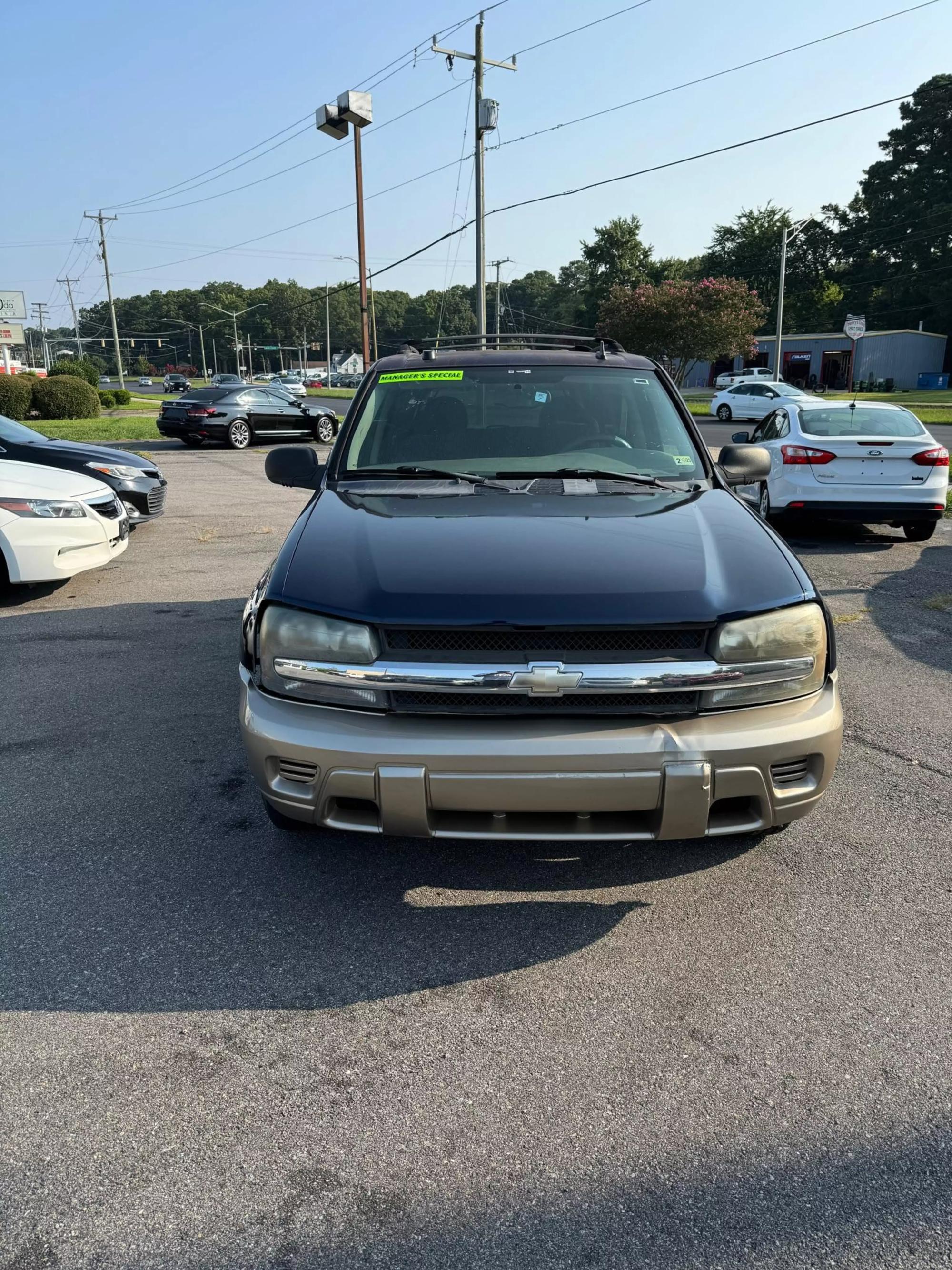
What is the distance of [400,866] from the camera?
3.29 metres

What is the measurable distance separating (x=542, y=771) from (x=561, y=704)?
0.76 ft

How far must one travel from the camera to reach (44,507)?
7.11 meters

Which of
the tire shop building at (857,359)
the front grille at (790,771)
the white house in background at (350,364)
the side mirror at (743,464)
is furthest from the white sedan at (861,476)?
the tire shop building at (857,359)

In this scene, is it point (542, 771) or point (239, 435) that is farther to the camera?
point (239, 435)

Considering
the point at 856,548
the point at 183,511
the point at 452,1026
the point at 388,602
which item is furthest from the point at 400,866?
the point at 183,511

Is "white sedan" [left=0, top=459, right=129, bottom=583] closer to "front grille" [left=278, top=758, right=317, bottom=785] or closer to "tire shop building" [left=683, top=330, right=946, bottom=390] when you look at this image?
"front grille" [left=278, top=758, right=317, bottom=785]

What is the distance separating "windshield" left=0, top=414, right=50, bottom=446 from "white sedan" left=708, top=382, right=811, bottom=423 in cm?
2417

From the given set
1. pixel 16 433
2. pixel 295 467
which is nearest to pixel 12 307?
pixel 16 433

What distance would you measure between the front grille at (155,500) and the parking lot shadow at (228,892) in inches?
237

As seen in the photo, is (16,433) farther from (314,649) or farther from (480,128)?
(480,128)

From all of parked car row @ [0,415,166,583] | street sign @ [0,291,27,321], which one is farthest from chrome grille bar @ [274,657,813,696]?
street sign @ [0,291,27,321]

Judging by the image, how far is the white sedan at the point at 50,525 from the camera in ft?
23.0

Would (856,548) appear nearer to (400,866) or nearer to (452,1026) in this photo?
(400,866)

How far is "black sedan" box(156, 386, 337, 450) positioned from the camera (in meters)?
22.0
